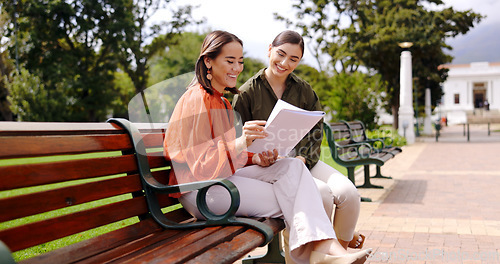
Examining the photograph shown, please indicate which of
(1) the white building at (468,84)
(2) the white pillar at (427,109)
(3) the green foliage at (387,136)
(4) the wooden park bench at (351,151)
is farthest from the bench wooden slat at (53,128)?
(1) the white building at (468,84)

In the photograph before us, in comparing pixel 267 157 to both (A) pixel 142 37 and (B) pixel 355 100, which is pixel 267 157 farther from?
(A) pixel 142 37

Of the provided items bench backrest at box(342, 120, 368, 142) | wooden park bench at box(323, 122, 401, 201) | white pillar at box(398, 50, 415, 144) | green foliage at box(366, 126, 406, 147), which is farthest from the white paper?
white pillar at box(398, 50, 415, 144)

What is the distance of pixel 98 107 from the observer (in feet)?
110

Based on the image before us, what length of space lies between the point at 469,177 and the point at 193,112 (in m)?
7.34

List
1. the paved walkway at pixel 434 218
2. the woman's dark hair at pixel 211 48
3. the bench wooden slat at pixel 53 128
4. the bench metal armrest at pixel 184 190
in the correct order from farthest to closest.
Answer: the paved walkway at pixel 434 218 < the woman's dark hair at pixel 211 48 < the bench metal armrest at pixel 184 190 < the bench wooden slat at pixel 53 128

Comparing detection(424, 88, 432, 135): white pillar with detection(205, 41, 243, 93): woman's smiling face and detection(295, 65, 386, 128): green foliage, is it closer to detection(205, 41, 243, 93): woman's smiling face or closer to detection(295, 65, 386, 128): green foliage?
detection(295, 65, 386, 128): green foliage

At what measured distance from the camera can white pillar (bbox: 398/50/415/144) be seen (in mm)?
19469

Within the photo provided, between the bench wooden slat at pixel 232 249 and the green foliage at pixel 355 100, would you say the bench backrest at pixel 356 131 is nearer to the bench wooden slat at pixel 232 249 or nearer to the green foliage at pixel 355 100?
the bench wooden slat at pixel 232 249

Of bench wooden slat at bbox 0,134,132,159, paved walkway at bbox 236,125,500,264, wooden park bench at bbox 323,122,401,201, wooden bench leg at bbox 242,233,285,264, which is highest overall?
bench wooden slat at bbox 0,134,132,159

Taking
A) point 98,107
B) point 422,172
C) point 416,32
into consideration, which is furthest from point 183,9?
point 422,172

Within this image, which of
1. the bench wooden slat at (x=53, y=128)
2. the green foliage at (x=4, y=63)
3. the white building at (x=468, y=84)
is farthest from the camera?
the white building at (x=468, y=84)

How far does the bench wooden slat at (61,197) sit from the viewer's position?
178 cm

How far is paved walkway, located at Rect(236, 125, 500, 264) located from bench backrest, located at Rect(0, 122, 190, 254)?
183 centimetres

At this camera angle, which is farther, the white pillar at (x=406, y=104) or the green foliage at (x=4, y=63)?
the green foliage at (x=4, y=63)
